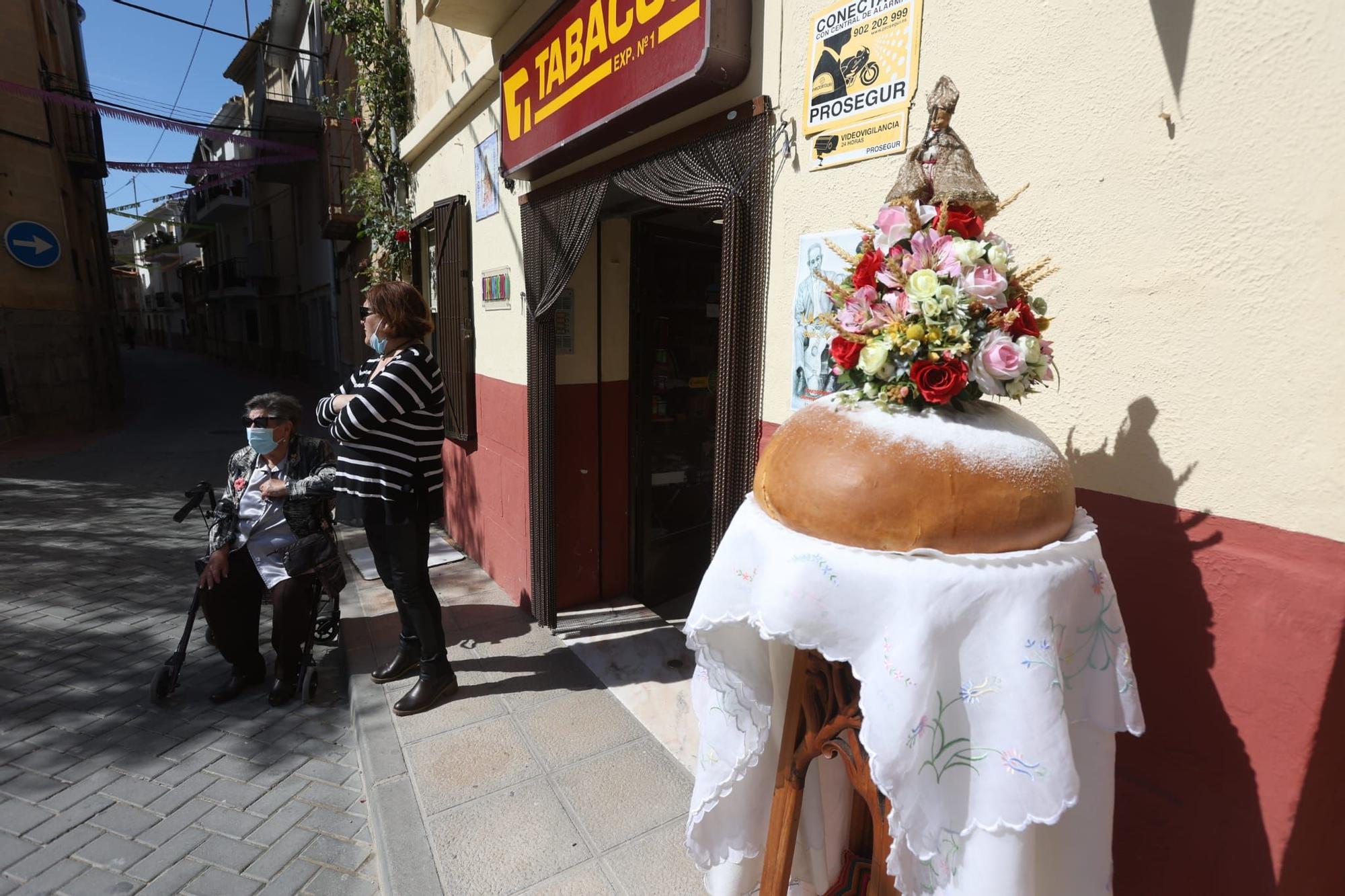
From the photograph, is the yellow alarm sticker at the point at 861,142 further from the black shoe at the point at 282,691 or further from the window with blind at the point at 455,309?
the black shoe at the point at 282,691

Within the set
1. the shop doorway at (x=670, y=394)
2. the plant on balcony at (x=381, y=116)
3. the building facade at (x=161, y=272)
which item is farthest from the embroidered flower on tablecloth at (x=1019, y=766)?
the building facade at (x=161, y=272)

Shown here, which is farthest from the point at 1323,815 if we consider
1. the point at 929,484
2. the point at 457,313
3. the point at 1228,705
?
the point at 457,313

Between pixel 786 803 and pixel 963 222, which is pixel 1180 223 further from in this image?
pixel 786 803

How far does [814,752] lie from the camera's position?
152cm

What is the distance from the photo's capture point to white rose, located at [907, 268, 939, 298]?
1.32m

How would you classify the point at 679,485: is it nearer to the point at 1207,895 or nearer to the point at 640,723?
the point at 640,723

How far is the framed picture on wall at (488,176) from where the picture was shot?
4.52 metres

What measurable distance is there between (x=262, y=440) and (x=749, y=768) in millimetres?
2824

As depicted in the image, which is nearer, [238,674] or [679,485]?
[238,674]

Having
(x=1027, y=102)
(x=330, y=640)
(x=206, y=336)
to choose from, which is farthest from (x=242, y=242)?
(x=1027, y=102)

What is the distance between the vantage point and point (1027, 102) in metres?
1.69

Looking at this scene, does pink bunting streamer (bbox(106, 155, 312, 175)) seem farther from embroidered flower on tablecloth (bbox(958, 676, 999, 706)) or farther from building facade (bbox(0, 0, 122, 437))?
embroidered flower on tablecloth (bbox(958, 676, 999, 706))

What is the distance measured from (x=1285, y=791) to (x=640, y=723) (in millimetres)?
2435

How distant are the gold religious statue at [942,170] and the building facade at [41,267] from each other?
14066 mm
